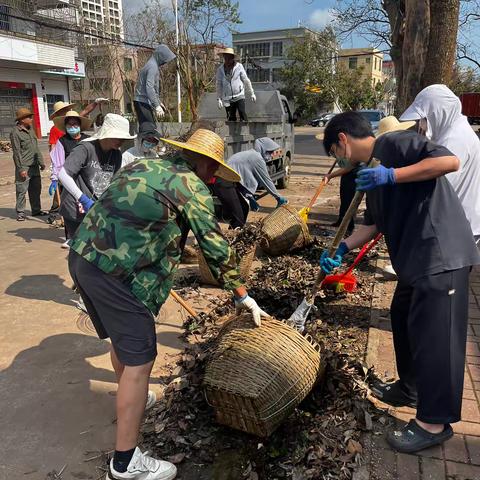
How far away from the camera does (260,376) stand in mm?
2400

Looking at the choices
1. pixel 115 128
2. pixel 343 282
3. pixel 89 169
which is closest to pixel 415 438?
pixel 343 282

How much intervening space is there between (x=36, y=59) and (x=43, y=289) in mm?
27054

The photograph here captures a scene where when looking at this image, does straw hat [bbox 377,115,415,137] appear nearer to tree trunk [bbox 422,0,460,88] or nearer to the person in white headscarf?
the person in white headscarf

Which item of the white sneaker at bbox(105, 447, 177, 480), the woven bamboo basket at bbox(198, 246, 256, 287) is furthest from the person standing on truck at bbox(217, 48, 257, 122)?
the white sneaker at bbox(105, 447, 177, 480)

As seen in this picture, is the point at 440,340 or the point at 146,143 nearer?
the point at 440,340

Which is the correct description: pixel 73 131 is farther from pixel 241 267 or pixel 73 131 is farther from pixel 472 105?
pixel 472 105

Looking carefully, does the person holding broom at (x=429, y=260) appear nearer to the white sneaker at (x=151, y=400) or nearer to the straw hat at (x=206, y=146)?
the straw hat at (x=206, y=146)

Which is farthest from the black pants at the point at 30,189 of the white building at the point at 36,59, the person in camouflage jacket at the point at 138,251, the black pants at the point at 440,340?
the white building at the point at 36,59

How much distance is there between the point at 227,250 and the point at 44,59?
Answer: 3075cm

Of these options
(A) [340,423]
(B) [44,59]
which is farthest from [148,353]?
(B) [44,59]

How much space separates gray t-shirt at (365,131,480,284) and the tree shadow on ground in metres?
3.54

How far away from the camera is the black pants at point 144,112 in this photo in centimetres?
714

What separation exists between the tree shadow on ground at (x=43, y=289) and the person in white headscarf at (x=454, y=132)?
3.76m

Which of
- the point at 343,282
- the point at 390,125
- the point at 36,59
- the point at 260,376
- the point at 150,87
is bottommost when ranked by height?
the point at 343,282
